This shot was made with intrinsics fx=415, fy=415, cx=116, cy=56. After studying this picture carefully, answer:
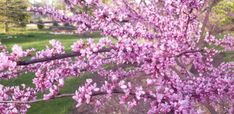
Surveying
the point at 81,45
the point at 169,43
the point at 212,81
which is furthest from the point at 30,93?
the point at 212,81

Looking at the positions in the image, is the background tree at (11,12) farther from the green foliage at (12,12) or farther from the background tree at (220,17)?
the background tree at (220,17)

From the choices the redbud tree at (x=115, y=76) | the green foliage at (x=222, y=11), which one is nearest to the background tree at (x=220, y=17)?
the green foliage at (x=222, y=11)

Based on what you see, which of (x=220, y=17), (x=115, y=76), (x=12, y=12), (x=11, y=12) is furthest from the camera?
(x=12, y=12)

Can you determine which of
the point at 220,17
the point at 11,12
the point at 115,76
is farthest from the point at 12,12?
the point at 115,76

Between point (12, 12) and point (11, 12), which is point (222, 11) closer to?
point (11, 12)

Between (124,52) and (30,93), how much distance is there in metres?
1.06

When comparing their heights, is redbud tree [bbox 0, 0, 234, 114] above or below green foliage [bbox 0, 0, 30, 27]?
above

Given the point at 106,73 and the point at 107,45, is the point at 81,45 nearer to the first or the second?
the point at 107,45

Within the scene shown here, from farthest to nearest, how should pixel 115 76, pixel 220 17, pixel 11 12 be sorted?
pixel 11 12, pixel 220 17, pixel 115 76

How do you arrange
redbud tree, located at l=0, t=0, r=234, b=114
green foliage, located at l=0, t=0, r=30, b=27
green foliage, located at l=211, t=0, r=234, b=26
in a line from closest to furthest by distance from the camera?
redbud tree, located at l=0, t=0, r=234, b=114, green foliage, located at l=0, t=0, r=30, b=27, green foliage, located at l=211, t=0, r=234, b=26

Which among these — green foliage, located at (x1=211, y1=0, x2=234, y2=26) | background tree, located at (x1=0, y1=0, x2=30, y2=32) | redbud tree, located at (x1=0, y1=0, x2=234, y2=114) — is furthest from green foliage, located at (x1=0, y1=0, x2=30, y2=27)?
green foliage, located at (x1=211, y1=0, x2=234, y2=26)

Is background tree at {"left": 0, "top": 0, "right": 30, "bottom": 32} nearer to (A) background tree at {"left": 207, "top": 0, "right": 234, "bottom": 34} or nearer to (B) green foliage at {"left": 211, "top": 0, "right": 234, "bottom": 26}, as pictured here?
(A) background tree at {"left": 207, "top": 0, "right": 234, "bottom": 34}

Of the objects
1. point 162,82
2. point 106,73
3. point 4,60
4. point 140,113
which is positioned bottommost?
point 140,113

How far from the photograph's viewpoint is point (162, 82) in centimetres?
378
